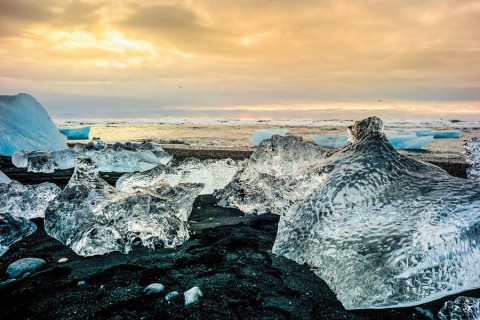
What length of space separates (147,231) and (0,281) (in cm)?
93

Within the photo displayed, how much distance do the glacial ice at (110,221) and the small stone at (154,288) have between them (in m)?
0.60

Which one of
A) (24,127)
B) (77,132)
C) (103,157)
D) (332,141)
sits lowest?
(103,157)

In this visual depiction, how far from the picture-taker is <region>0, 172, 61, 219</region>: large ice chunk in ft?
9.97

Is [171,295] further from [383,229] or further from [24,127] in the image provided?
[24,127]

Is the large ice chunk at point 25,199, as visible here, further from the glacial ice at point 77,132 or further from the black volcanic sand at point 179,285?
the glacial ice at point 77,132

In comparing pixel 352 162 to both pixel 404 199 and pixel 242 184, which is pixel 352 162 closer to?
pixel 404 199

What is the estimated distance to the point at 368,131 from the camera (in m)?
2.53

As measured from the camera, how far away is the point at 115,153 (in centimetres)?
643

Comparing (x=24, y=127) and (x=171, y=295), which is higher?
(x=24, y=127)

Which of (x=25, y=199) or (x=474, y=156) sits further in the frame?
(x=474, y=156)

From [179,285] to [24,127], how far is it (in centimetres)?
895

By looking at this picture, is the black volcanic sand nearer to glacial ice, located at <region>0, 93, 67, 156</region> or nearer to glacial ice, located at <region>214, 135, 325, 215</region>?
glacial ice, located at <region>214, 135, 325, 215</region>

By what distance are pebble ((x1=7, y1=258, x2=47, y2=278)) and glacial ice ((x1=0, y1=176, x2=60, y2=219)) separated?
122 centimetres

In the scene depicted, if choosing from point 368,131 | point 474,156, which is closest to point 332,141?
point 474,156
